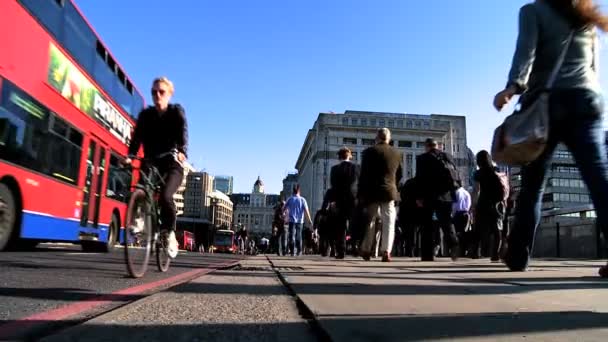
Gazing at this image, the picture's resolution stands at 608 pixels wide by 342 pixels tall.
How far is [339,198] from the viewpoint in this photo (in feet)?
30.9

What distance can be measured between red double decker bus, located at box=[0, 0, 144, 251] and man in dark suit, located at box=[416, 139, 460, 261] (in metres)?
4.53

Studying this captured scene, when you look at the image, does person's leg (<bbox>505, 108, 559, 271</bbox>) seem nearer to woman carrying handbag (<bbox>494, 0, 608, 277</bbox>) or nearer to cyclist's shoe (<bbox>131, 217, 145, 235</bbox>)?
woman carrying handbag (<bbox>494, 0, 608, 277</bbox>)

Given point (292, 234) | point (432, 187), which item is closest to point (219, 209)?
point (292, 234)

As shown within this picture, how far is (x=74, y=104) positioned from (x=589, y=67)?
8.42 meters

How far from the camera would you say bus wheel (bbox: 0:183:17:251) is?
7254 millimetres

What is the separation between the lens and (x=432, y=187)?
8.03 meters

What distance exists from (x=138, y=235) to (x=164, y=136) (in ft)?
3.31

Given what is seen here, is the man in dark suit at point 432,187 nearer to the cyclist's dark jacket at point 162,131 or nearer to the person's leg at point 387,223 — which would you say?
the person's leg at point 387,223

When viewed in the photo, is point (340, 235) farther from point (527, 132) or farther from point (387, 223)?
point (527, 132)

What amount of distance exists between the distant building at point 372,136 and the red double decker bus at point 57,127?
94.5 metres

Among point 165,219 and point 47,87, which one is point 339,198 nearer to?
point 165,219

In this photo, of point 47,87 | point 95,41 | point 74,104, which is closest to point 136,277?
point 47,87

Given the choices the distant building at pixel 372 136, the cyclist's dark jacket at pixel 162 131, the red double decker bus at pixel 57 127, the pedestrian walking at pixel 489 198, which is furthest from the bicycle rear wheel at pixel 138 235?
the distant building at pixel 372 136

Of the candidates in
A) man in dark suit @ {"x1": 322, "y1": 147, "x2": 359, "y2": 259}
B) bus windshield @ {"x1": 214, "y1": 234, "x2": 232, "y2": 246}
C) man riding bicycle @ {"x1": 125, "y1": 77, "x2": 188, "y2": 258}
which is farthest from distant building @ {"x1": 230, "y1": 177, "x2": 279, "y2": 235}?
man riding bicycle @ {"x1": 125, "y1": 77, "x2": 188, "y2": 258}
